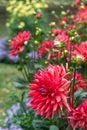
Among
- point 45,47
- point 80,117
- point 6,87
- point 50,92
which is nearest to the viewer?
point 50,92

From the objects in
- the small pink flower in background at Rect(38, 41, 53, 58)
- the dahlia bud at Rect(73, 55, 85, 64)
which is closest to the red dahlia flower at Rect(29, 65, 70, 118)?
the dahlia bud at Rect(73, 55, 85, 64)

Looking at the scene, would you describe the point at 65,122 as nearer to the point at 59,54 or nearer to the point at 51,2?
the point at 59,54

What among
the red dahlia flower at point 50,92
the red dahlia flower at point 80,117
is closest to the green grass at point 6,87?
the red dahlia flower at point 80,117

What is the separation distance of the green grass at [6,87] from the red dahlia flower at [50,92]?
2.39 m

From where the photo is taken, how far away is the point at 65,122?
3080 millimetres

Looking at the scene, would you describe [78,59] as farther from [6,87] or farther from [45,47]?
[6,87]

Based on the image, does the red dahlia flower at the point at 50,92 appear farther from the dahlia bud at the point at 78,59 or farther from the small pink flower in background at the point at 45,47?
the small pink flower in background at the point at 45,47

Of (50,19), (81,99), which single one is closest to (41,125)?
(81,99)

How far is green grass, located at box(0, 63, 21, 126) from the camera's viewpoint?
5344mm

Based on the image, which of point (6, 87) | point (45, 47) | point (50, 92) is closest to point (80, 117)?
point (50, 92)

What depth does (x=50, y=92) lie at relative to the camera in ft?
7.74

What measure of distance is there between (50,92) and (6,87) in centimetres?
383

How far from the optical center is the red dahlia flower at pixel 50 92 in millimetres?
2336

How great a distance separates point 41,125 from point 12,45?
729mm
